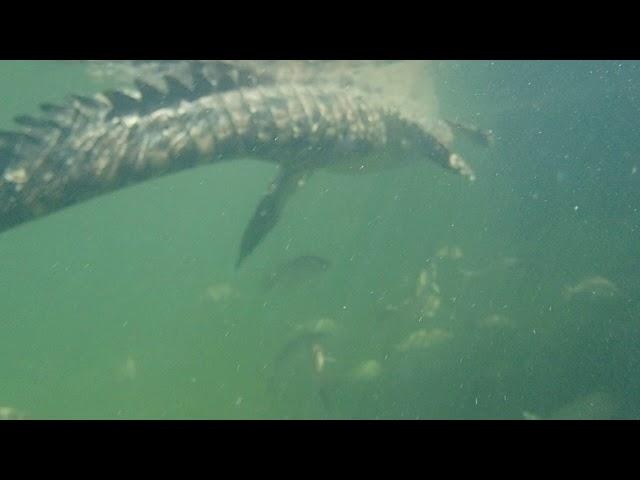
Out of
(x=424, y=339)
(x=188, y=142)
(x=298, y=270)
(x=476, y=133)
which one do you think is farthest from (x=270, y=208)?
(x=476, y=133)

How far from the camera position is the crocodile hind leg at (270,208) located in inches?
342

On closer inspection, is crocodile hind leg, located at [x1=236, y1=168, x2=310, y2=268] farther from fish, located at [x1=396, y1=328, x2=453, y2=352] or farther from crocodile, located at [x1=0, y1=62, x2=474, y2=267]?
fish, located at [x1=396, y1=328, x2=453, y2=352]

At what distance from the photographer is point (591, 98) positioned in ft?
64.6

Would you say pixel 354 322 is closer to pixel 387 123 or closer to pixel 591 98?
pixel 387 123

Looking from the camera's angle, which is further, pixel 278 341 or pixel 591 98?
pixel 278 341

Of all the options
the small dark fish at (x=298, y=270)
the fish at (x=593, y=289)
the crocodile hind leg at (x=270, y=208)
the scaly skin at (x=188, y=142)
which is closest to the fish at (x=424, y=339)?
the fish at (x=593, y=289)

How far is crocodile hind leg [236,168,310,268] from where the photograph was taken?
870 cm

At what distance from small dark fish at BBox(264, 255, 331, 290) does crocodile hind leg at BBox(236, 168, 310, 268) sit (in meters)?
2.03

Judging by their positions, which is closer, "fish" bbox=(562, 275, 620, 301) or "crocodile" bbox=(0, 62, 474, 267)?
"crocodile" bbox=(0, 62, 474, 267)

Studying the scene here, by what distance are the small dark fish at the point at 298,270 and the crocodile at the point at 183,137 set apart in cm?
204

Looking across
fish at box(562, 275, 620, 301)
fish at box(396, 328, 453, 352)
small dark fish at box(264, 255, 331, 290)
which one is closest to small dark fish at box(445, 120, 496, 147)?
fish at box(562, 275, 620, 301)
